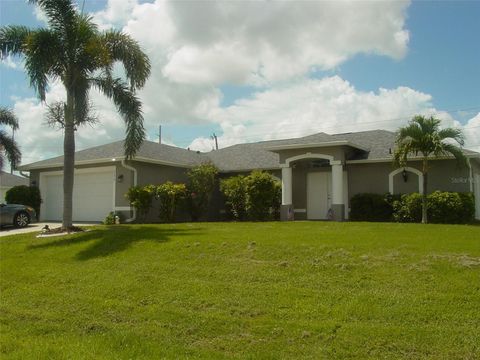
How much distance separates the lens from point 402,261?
327 inches

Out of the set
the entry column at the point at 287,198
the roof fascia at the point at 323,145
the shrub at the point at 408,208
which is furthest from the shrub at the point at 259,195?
the shrub at the point at 408,208

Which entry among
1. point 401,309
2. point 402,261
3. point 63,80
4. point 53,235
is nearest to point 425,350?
point 401,309

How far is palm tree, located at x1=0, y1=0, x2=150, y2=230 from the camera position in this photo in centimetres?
1417

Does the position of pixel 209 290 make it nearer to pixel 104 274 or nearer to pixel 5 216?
pixel 104 274

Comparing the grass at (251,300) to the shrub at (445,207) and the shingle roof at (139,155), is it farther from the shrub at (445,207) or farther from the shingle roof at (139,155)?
the shingle roof at (139,155)

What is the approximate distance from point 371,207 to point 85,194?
12.8 m

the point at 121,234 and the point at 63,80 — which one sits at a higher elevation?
the point at 63,80

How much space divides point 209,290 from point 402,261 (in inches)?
131

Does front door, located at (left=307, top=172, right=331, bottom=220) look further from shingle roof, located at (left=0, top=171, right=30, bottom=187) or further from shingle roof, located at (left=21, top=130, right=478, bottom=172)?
shingle roof, located at (left=0, top=171, right=30, bottom=187)

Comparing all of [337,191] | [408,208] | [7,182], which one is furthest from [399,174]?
[7,182]

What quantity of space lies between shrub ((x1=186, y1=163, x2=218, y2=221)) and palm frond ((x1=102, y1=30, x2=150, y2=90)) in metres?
6.44

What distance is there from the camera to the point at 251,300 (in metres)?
7.12

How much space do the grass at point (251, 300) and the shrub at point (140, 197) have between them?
8297 millimetres

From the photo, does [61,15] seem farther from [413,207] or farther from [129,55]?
[413,207]
